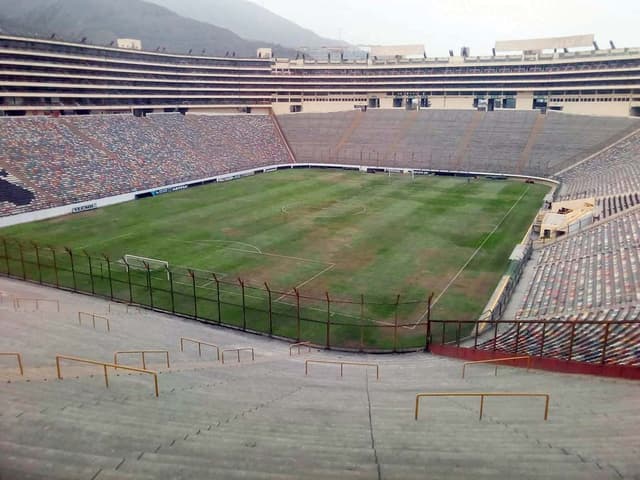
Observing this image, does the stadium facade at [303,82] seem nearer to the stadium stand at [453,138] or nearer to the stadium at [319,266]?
the stadium at [319,266]

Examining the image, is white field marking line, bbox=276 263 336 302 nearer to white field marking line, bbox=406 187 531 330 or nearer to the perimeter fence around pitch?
the perimeter fence around pitch

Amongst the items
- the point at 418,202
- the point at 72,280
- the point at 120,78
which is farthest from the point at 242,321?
the point at 120,78

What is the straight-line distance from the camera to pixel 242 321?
2758 cm

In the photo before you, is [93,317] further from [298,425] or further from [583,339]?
[583,339]

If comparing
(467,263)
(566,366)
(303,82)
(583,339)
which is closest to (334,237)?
(467,263)

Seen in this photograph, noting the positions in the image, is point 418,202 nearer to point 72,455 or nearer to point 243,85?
point 72,455

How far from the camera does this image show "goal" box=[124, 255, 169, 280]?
35156 millimetres

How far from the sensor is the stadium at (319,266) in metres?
10.6

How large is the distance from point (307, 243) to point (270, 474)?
33.0 metres

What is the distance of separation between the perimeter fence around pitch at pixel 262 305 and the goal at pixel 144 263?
30 cm

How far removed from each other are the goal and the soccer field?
773 millimetres

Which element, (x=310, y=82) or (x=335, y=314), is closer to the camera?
(x=335, y=314)

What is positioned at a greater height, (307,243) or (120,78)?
(120,78)

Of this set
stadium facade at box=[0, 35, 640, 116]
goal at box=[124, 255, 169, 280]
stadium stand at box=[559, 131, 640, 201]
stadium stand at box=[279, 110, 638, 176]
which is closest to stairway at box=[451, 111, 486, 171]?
stadium stand at box=[279, 110, 638, 176]
